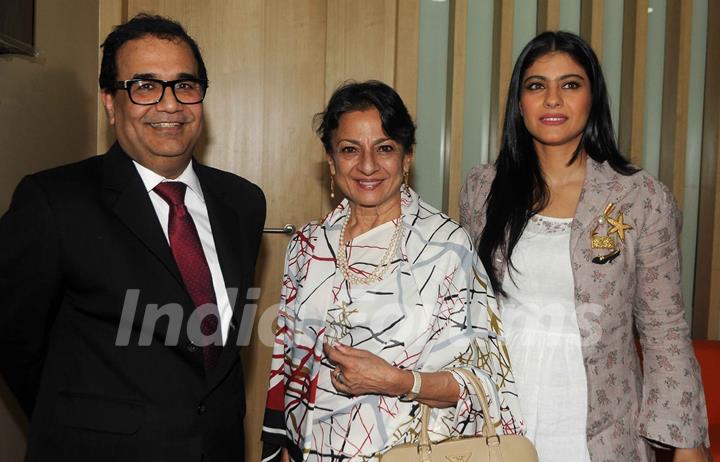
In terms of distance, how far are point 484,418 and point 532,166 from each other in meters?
0.73

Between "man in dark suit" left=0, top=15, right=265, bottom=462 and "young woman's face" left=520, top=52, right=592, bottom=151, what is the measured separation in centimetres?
87

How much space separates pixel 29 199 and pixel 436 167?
6.78ft

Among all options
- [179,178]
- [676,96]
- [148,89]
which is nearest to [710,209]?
[676,96]

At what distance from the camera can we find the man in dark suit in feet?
4.94

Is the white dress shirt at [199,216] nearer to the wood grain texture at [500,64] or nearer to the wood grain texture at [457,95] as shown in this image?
the wood grain texture at [457,95]

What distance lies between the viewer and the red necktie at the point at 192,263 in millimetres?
1647

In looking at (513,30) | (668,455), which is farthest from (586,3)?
(668,455)

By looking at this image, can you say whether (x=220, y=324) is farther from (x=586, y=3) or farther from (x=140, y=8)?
(x=586, y=3)

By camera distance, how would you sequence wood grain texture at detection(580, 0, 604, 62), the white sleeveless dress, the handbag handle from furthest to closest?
wood grain texture at detection(580, 0, 604, 62), the white sleeveless dress, the handbag handle

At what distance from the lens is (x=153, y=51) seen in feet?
5.40

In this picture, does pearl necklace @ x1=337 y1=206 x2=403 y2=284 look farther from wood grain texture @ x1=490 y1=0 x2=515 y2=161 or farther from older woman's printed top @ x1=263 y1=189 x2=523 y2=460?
wood grain texture @ x1=490 y1=0 x2=515 y2=161

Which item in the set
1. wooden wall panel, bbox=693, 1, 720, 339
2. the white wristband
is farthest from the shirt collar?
wooden wall panel, bbox=693, 1, 720, 339

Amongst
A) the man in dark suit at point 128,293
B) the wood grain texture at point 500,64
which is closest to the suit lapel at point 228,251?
the man in dark suit at point 128,293

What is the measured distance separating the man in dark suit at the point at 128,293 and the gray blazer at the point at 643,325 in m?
0.89
